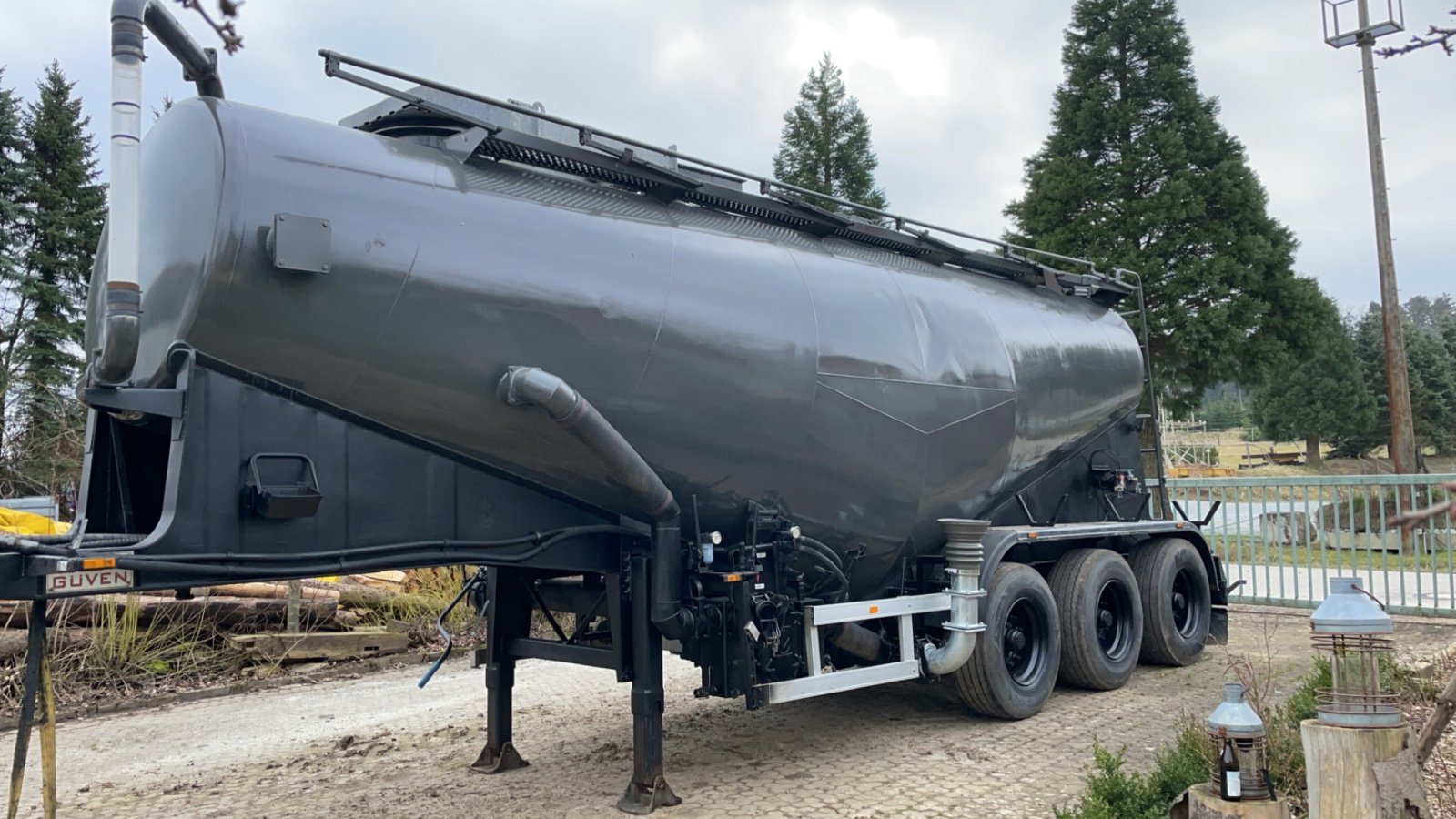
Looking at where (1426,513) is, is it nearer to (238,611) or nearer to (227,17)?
(227,17)

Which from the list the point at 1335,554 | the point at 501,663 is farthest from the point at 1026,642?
the point at 1335,554

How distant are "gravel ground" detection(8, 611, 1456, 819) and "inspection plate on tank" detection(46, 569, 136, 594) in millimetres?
2109

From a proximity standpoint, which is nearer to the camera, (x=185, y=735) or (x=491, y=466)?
(x=491, y=466)

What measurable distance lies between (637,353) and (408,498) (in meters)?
1.29

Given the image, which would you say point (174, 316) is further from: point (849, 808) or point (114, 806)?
point (849, 808)

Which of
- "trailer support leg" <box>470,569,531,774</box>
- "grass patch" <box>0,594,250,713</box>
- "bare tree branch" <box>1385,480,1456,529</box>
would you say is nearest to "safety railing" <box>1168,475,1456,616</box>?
"trailer support leg" <box>470,569,531,774</box>

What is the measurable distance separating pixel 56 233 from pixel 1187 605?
23.2 metres

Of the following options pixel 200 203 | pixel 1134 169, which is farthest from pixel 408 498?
pixel 1134 169

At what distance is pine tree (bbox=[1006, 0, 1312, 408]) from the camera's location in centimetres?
2016

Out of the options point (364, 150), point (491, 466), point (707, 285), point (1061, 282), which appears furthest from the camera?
point (1061, 282)

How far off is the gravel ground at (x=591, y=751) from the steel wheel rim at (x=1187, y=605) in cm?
39

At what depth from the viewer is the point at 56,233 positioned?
71.9 ft

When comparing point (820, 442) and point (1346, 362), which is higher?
point (1346, 362)

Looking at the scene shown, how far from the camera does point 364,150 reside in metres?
4.56
